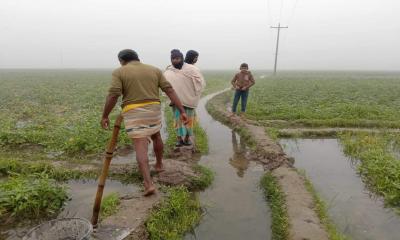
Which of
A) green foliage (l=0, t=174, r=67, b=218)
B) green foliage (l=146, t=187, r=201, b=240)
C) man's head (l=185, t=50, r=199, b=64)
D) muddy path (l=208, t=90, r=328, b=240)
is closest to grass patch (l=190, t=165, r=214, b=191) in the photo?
green foliage (l=146, t=187, r=201, b=240)

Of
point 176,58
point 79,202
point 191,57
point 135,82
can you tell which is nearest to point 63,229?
point 79,202

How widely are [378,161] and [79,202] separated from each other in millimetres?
4644

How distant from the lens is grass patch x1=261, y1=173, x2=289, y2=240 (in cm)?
340

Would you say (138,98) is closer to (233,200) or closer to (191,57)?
(233,200)

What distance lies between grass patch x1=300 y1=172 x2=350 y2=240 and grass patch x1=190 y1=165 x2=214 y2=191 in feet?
4.61

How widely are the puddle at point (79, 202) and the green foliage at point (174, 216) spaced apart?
2.66 feet

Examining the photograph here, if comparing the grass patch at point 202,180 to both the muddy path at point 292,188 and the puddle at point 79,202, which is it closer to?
the puddle at point 79,202

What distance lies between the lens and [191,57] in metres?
6.08

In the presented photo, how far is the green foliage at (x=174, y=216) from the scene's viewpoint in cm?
333

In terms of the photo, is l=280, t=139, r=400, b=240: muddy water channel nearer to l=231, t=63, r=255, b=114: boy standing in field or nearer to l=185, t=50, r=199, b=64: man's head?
l=185, t=50, r=199, b=64: man's head

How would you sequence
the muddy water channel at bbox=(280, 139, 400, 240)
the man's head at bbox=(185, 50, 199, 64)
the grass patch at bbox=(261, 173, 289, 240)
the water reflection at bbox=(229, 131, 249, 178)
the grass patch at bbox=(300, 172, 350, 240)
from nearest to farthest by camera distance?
the grass patch at bbox=(300, 172, 350, 240), the grass patch at bbox=(261, 173, 289, 240), the muddy water channel at bbox=(280, 139, 400, 240), the water reflection at bbox=(229, 131, 249, 178), the man's head at bbox=(185, 50, 199, 64)

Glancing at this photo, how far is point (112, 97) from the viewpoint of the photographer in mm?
3770

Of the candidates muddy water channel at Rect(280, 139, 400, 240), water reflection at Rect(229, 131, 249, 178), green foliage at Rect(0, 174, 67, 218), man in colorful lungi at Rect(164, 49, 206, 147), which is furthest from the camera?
man in colorful lungi at Rect(164, 49, 206, 147)

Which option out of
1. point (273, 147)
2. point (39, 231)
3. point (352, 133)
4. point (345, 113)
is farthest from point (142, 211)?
point (345, 113)
